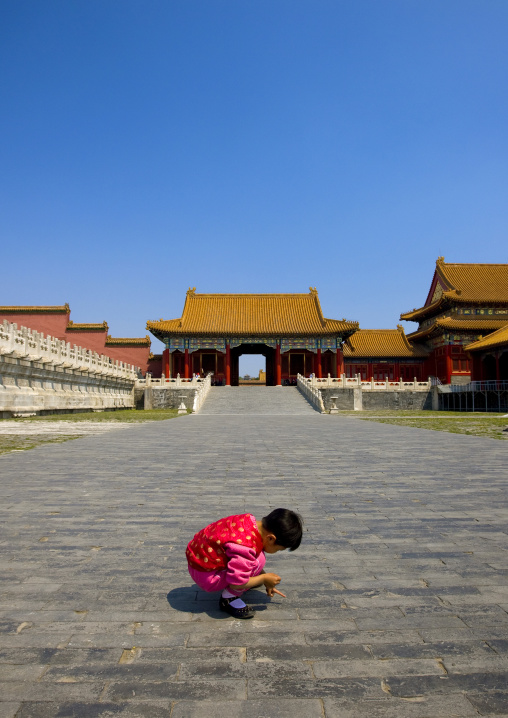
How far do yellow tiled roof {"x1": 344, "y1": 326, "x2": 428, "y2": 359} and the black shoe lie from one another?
134ft

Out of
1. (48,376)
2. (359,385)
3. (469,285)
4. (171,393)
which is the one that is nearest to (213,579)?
(48,376)

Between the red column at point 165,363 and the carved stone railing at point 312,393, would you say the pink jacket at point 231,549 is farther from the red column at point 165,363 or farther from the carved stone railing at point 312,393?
the red column at point 165,363

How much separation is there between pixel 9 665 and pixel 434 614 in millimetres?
1841

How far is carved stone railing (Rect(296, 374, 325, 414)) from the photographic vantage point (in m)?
28.7

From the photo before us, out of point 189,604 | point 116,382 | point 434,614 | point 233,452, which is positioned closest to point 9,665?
point 189,604

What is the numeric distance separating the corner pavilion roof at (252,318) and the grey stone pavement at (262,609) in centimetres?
3416

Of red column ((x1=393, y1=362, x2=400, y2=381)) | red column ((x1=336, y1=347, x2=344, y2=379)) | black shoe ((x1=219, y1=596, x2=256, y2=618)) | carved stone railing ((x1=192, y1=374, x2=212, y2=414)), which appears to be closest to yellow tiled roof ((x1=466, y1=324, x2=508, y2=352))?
red column ((x1=393, y1=362, x2=400, y2=381))

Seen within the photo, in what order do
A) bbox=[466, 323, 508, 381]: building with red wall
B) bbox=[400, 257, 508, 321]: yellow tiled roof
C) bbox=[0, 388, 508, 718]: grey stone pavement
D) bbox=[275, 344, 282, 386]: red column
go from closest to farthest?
bbox=[0, 388, 508, 718]: grey stone pavement
bbox=[466, 323, 508, 381]: building with red wall
bbox=[400, 257, 508, 321]: yellow tiled roof
bbox=[275, 344, 282, 386]: red column

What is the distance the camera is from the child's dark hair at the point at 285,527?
2629 millimetres

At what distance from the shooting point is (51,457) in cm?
788

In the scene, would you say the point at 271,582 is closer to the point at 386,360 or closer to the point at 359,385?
the point at 359,385

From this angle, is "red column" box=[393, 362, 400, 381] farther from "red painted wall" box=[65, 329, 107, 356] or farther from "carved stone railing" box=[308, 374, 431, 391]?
"red painted wall" box=[65, 329, 107, 356]

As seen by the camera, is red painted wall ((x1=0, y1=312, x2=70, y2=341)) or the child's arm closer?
the child's arm

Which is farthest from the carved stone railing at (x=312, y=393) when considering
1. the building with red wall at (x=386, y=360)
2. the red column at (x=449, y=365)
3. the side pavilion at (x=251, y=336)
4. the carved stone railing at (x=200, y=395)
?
the red column at (x=449, y=365)
